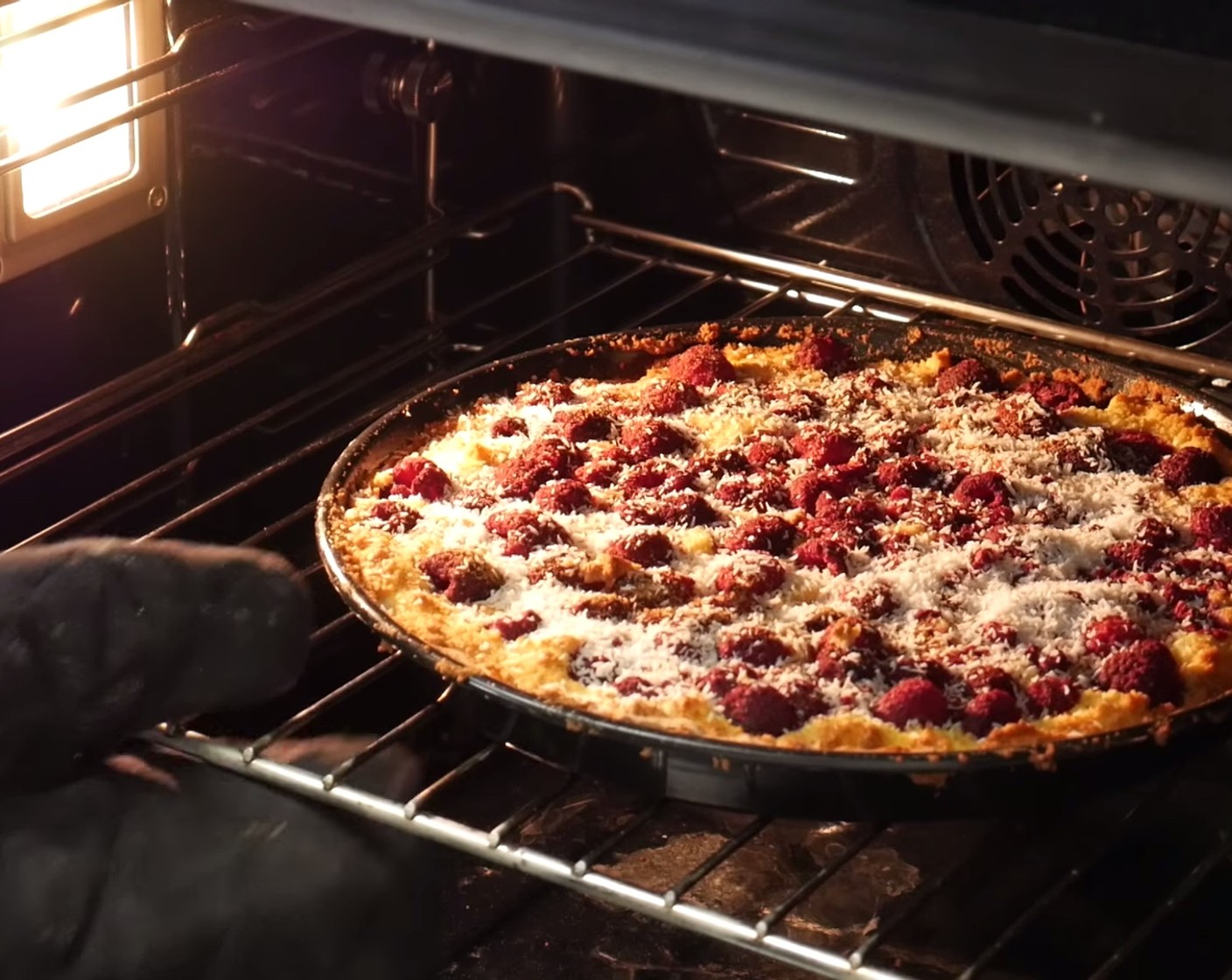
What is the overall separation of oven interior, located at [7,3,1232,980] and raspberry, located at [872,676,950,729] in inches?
3.3

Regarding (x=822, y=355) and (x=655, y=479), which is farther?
(x=822, y=355)

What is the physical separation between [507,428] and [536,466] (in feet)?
0.25

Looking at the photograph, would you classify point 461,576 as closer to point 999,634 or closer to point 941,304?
point 999,634

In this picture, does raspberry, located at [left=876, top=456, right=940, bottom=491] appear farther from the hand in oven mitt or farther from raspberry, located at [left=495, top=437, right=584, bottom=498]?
the hand in oven mitt

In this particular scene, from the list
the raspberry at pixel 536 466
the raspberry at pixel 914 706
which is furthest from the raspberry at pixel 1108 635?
the raspberry at pixel 536 466

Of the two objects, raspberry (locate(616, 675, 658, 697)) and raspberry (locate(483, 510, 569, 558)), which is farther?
raspberry (locate(483, 510, 569, 558))

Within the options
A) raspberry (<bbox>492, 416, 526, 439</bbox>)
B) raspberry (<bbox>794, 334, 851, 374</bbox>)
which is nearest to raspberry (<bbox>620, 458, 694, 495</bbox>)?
raspberry (<bbox>492, 416, 526, 439</bbox>)

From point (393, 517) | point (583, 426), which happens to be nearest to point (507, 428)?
point (583, 426)

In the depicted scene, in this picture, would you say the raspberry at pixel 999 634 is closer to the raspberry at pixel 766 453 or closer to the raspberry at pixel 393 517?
the raspberry at pixel 766 453

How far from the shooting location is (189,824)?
118cm

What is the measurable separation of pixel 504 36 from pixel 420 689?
2.62 ft

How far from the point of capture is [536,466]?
4.98 ft

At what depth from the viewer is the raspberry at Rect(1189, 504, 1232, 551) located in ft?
4.69

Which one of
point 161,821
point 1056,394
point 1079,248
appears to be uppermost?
point 1079,248
